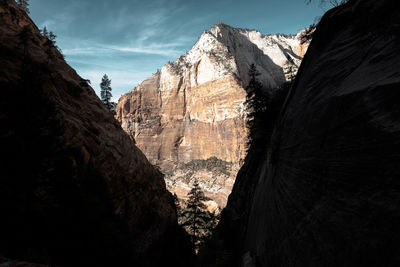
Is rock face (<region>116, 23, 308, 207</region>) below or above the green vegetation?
above

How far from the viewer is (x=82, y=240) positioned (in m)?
6.89

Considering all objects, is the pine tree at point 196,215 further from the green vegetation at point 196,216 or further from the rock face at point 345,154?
the rock face at point 345,154

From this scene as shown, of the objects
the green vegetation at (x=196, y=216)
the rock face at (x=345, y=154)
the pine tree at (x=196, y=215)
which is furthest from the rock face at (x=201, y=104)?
the rock face at (x=345, y=154)

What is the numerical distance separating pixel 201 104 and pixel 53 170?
2974 inches

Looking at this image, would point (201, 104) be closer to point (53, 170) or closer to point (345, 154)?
point (53, 170)

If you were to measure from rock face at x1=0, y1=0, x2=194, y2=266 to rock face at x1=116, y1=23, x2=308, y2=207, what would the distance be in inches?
1884

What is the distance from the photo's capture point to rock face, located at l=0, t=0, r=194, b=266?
567cm

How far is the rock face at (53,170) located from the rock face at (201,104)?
4785 cm

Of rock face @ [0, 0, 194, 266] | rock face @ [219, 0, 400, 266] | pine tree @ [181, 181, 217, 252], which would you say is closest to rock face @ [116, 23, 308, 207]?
pine tree @ [181, 181, 217, 252]

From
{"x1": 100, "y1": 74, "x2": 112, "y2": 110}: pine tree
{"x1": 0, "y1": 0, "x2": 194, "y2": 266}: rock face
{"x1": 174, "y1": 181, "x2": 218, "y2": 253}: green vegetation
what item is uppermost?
{"x1": 100, "y1": 74, "x2": 112, "y2": 110}: pine tree

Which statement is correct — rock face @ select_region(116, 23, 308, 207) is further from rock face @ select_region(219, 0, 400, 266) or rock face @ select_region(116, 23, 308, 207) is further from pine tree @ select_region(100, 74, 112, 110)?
rock face @ select_region(219, 0, 400, 266)

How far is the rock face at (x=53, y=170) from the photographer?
18.6 feet

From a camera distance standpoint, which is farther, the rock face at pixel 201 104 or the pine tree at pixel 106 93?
the rock face at pixel 201 104

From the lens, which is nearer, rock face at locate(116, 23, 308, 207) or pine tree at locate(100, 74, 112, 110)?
pine tree at locate(100, 74, 112, 110)
